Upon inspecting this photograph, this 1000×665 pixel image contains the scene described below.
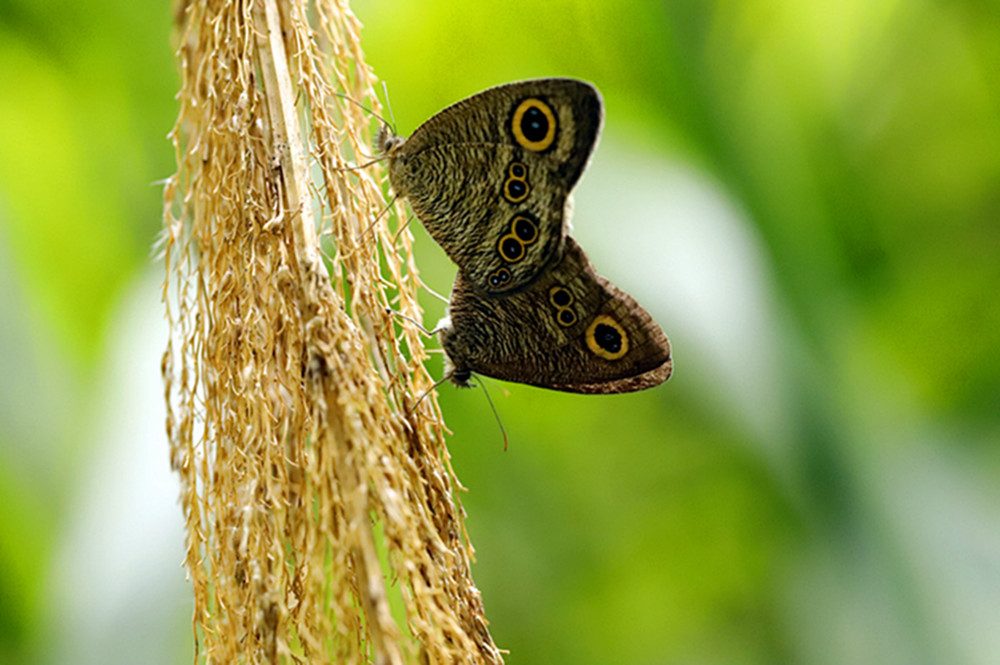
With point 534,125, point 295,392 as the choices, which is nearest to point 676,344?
point 534,125

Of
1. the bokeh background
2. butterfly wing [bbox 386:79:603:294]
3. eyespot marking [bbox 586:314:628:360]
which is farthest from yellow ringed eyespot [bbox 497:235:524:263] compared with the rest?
the bokeh background

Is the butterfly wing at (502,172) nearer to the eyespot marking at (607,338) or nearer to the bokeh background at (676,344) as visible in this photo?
the eyespot marking at (607,338)

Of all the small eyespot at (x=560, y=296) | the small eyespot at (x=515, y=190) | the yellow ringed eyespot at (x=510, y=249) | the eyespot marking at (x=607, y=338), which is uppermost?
the small eyespot at (x=515, y=190)

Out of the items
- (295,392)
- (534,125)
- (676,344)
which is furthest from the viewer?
(676,344)

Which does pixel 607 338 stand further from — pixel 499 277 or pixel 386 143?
pixel 386 143

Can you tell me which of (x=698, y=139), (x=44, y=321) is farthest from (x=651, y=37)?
(x=44, y=321)

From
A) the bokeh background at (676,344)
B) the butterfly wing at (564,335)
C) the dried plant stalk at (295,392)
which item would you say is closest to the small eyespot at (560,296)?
the butterfly wing at (564,335)

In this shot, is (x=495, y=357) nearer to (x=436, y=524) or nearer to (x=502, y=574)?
(x=436, y=524)
